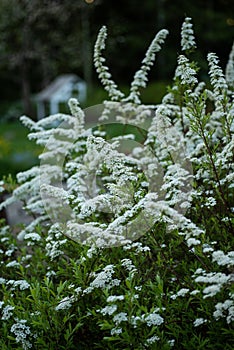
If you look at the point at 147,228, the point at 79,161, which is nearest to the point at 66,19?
the point at 79,161

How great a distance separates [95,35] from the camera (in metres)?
21.8

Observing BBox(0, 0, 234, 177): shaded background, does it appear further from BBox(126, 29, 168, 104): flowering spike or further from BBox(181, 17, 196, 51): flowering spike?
BBox(181, 17, 196, 51): flowering spike

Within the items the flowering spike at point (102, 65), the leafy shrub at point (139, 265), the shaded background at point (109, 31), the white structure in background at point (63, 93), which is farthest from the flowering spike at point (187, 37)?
the shaded background at point (109, 31)

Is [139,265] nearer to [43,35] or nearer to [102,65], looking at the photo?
[102,65]

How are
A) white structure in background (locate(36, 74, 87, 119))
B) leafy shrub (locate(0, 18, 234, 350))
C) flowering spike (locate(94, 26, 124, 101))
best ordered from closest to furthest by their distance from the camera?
leafy shrub (locate(0, 18, 234, 350)), flowering spike (locate(94, 26, 124, 101)), white structure in background (locate(36, 74, 87, 119))

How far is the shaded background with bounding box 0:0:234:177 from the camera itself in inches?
761

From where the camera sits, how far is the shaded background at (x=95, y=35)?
1933 centimetres

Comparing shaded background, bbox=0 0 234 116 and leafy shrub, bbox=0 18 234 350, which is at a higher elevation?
shaded background, bbox=0 0 234 116

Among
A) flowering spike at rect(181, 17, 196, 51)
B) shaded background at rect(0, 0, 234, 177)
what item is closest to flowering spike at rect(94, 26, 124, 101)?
flowering spike at rect(181, 17, 196, 51)

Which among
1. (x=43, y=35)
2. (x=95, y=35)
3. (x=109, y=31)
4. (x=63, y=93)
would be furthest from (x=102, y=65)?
(x=95, y=35)

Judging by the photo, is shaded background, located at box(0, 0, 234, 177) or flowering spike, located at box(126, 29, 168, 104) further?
shaded background, located at box(0, 0, 234, 177)

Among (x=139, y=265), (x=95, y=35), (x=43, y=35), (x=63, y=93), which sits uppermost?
(x=95, y=35)

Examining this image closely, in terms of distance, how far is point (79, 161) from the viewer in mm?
4062

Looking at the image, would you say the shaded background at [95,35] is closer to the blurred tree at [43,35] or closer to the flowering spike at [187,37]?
the blurred tree at [43,35]
